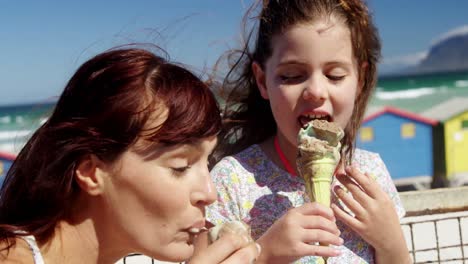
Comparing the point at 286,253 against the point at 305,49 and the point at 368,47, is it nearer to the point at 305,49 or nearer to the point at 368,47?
the point at 305,49

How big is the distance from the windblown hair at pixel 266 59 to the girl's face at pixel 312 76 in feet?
0.15

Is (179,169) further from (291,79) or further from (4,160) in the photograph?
(4,160)

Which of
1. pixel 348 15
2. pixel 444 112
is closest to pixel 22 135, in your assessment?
pixel 348 15

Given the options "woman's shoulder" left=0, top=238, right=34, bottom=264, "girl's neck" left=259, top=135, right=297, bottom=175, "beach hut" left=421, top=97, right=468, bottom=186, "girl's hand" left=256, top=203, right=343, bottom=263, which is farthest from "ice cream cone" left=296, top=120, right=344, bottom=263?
"beach hut" left=421, top=97, right=468, bottom=186

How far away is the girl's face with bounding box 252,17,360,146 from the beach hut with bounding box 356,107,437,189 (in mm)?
9585

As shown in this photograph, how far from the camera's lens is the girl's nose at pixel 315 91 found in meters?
2.07

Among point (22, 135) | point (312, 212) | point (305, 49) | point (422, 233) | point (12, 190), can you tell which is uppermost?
point (305, 49)

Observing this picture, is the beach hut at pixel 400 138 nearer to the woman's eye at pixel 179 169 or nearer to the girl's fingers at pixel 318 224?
the girl's fingers at pixel 318 224

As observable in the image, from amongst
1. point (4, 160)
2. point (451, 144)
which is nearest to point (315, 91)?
point (4, 160)

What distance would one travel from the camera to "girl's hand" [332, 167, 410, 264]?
2119 millimetres

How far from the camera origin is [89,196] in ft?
5.49

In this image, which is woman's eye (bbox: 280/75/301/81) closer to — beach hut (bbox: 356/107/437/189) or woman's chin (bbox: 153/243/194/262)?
woman's chin (bbox: 153/243/194/262)

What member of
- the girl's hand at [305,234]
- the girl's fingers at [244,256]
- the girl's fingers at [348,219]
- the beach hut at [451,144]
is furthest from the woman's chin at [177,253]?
the beach hut at [451,144]

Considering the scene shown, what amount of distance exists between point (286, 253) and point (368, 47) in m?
0.84
